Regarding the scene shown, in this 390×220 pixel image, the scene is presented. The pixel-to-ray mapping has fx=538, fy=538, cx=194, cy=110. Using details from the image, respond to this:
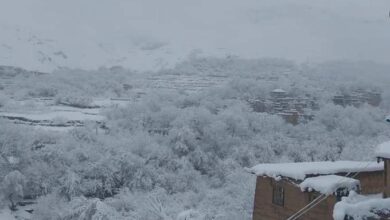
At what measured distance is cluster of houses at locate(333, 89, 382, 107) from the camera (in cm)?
6066

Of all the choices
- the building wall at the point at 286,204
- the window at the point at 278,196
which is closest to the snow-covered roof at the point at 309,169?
the building wall at the point at 286,204

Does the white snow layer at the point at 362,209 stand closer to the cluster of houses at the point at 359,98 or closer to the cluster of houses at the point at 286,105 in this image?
the cluster of houses at the point at 286,105

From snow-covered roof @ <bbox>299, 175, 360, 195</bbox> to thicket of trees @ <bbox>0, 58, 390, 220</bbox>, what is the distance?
4.09 metres

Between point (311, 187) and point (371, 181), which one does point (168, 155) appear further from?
point (311, 187)

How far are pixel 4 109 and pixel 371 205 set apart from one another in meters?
47.0

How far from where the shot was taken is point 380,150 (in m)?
9.48

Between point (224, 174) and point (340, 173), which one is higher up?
point (340, 173)

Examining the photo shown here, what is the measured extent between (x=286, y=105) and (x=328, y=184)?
4485cm

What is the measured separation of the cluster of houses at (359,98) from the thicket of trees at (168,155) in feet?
27.7

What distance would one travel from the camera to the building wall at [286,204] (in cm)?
1334

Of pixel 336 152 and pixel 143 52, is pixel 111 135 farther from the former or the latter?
pixel 143 52

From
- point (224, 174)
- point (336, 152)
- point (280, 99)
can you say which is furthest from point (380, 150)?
point (280, 99)

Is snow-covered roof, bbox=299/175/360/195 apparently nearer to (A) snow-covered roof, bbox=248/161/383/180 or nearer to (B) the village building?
(B) the village building

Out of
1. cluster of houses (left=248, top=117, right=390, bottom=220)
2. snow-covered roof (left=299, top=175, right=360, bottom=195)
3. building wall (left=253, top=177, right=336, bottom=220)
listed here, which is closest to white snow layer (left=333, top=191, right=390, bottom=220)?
cluster of houses (left=248, top=117, right=390, bottom=220)
